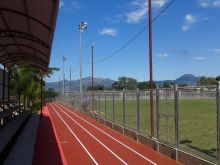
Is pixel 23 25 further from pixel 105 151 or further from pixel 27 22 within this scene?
pixel 105 151

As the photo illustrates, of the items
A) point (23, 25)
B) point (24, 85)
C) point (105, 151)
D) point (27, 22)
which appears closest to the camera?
point (27, 22)

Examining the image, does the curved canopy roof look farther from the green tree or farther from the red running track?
the green tree

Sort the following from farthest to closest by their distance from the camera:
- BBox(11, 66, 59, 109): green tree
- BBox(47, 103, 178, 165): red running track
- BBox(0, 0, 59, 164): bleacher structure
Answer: BBox(11, 66, 59, 109): green tree → BBox(47, 103, 178, 165): red running track → BBox(0, 0, 59, 164): bleacher structure

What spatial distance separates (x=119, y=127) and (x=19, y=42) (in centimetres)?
748

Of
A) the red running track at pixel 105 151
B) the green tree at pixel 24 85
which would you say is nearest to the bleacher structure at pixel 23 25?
the red running track at pixel 105 151

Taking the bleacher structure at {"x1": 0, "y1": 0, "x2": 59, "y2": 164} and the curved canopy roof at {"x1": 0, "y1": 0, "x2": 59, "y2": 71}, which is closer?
the curved canopy roof at {"x1": 0, "y1": 0, "x2": 59, "y2": 71}

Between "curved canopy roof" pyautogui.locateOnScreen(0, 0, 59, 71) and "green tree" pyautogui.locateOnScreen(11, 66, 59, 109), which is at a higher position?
"curved canopy roof" pyautogui.locateOnScreen(0, 0, 59, 71)

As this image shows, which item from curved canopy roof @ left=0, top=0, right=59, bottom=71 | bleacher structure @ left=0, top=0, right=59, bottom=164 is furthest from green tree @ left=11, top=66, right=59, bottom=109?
curved canopy roof @ left=0, top=0, right=59, bottom=71

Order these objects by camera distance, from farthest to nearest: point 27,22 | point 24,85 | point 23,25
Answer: point 24,85, point 23,25, point 27,22

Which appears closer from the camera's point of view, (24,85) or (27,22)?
(27,22)

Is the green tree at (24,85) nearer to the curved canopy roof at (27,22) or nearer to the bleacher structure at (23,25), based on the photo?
the bleacher structure at (23,25)

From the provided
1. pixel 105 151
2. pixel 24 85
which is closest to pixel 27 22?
pixel 105 151

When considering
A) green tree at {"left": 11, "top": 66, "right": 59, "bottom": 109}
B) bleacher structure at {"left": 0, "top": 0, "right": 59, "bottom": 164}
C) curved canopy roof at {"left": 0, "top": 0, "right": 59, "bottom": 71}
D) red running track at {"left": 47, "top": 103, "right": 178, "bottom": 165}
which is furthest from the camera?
green tree at {"left": 11, "top": 66, "right": 59, "bottom": 109}

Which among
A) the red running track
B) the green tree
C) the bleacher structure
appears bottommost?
the red running track
